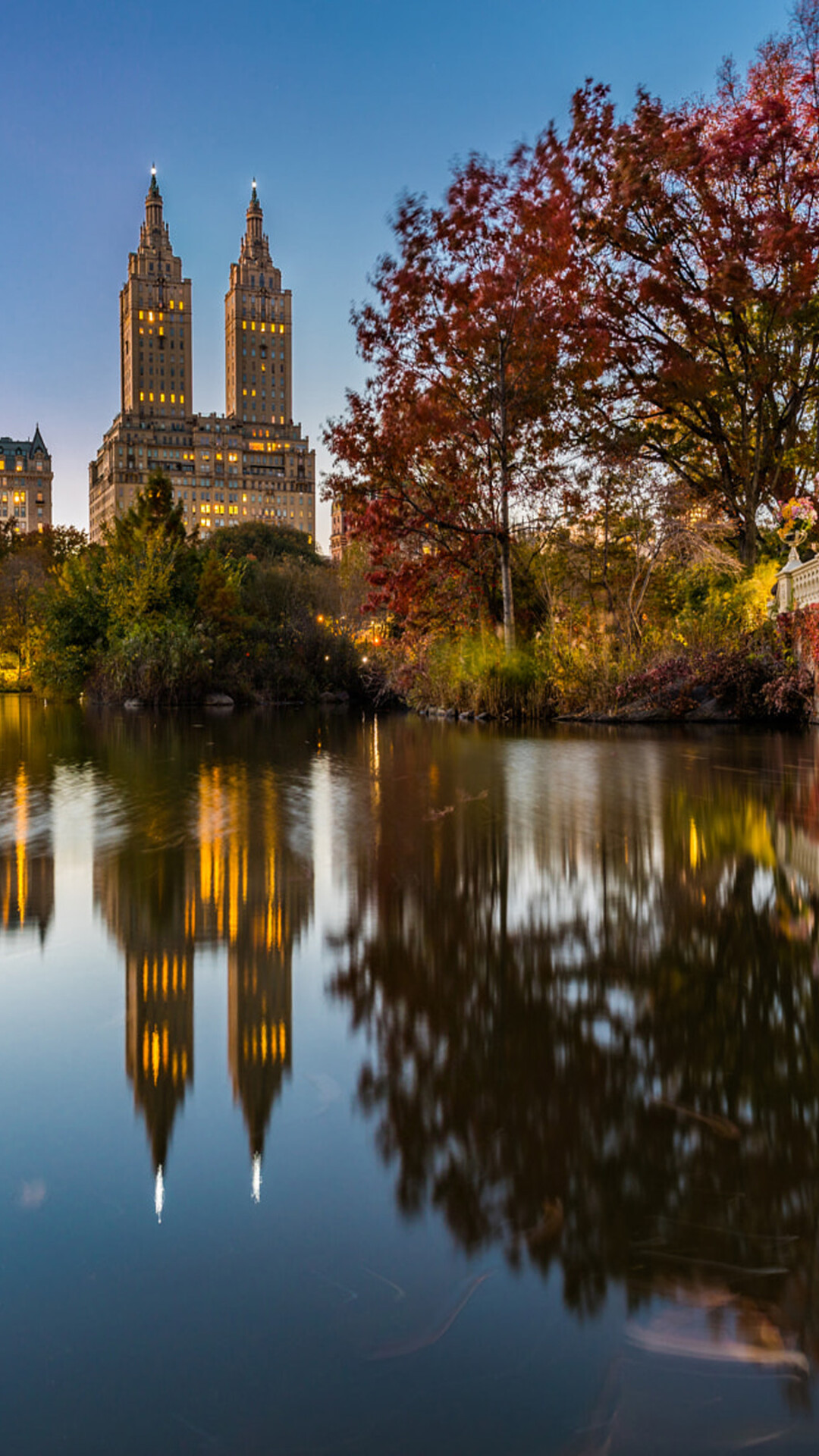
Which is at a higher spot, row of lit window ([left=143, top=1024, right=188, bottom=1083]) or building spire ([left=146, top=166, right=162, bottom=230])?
building spire ([left=146, top=166, right=162, bottom=230])

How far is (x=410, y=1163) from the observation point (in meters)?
1.90

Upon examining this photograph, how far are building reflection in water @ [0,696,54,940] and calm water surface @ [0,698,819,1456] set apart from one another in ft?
0.13

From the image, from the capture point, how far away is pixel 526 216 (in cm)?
2106

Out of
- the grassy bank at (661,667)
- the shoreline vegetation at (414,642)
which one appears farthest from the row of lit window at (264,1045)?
the grassy bank at (661,667)

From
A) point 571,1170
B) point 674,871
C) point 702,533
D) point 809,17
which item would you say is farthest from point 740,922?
point 809,17

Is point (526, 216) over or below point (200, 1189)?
over

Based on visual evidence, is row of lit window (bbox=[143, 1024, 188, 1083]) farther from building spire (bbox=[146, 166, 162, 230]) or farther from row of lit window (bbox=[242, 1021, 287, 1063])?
building spire (bbox=[146, 166, 162, 230])

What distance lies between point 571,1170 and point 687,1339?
18.7 inches

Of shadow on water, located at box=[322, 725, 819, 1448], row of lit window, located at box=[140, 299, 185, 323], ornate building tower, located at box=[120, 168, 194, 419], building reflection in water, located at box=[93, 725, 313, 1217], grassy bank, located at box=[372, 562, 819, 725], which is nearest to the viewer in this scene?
shadow on water, located at box=[322, 725, 819, 1448]

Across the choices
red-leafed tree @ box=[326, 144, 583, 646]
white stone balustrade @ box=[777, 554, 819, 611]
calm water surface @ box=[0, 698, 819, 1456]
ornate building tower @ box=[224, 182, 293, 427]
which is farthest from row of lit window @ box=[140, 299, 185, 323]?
calm water surface @ box=[0, 698, 819, 1456]

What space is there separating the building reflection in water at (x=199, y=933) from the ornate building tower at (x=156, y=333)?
184794mm

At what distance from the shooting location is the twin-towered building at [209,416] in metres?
169

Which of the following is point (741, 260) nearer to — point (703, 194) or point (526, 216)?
point (703, 194)

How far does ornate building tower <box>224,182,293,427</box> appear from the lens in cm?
18738
